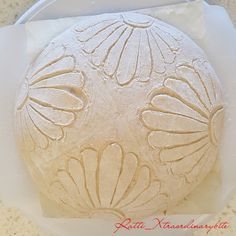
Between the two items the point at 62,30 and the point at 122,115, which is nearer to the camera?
the point at 122,115

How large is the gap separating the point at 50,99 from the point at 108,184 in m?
0.19

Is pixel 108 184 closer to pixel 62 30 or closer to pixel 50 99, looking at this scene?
pixel 50 99

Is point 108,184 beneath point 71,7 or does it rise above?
beneath

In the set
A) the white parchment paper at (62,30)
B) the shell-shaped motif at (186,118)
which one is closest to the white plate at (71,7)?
the white parchment paper at (62,30)

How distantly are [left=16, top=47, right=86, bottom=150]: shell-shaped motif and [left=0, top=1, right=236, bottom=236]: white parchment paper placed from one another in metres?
0.06

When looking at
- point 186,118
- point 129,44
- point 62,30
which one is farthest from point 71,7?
point 186,118

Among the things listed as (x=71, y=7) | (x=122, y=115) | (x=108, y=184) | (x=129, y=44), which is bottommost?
(x=108, y=184)

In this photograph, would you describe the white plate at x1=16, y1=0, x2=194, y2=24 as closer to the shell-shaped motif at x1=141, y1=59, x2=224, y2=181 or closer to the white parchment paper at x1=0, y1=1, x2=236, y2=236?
the white parchment paper at x1=0, y1=1, x2=236, y2=236

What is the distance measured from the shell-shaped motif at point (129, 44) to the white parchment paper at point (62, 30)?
0.17ft

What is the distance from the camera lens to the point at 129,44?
37.2 inches

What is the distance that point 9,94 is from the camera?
1046 millimetres

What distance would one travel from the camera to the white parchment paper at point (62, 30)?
100 centimetres

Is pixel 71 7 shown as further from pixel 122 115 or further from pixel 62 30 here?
pixel 122 115

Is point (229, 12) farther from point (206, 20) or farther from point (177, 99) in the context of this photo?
point (177, 99)
